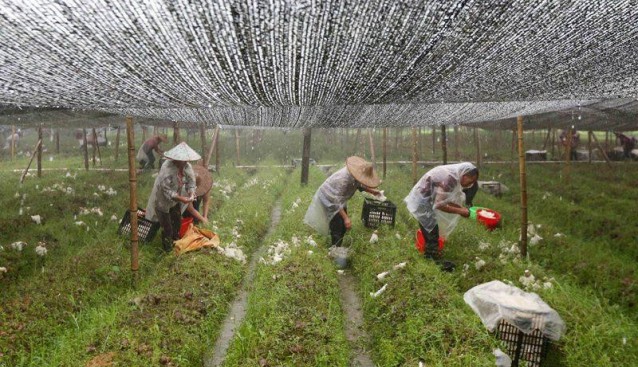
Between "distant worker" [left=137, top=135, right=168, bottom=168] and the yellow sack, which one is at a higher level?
"distant worker" [left=137, top=135, right=168, bottom=168]

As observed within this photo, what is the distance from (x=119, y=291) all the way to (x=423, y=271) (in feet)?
12.6

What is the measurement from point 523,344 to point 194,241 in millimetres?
4593

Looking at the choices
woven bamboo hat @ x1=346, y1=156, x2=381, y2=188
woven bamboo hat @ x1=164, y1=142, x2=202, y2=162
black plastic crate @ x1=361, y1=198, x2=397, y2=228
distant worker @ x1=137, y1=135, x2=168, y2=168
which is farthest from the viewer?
distant worker @ x1=137, y1=135, x2=168, y2=168

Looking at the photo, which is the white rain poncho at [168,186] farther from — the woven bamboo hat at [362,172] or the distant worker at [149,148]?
the distant worker at [149,148]

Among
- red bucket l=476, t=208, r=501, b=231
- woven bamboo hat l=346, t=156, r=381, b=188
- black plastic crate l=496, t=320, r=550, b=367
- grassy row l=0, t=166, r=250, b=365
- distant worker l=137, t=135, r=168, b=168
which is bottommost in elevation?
black plastic crate l=496, t=320, r=550, b=367

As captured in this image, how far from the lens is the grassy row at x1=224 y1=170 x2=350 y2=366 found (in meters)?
4.05

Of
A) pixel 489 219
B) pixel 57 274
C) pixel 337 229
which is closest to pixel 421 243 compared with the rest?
pixel 337 229

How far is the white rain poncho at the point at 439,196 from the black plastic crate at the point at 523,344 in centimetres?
224

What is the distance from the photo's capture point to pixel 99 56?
3.36 m

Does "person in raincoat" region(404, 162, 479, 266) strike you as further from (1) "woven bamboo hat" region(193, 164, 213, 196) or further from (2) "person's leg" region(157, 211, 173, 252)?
(2) "person's leg" region(157, 211, 173, 252)

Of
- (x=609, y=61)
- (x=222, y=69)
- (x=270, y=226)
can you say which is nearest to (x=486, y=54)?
(x=609, y=61)

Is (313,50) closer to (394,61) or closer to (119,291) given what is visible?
(394,61)

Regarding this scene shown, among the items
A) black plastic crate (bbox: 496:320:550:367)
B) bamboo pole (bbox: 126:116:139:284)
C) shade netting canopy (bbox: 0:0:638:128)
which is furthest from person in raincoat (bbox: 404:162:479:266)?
bamboo pole (bbox: 126:116:139:284)

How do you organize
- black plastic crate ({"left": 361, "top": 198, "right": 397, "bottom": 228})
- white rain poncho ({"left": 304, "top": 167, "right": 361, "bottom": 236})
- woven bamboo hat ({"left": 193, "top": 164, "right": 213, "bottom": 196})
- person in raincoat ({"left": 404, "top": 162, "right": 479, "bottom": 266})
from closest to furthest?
person in raincoat ({"left": 404, "top": 162, "right": 479, "bottom": 266}) → white rain poncho ({"left": 304, "top": 167, "right": 361, "bottom": 236}) → woven bamboo hat ({"left": 193, "top": 164, "right": 213, "bottom": 196}) → black plastic crate ({"left": 361, "top": 198, "right": 397, "bottom": 228})
